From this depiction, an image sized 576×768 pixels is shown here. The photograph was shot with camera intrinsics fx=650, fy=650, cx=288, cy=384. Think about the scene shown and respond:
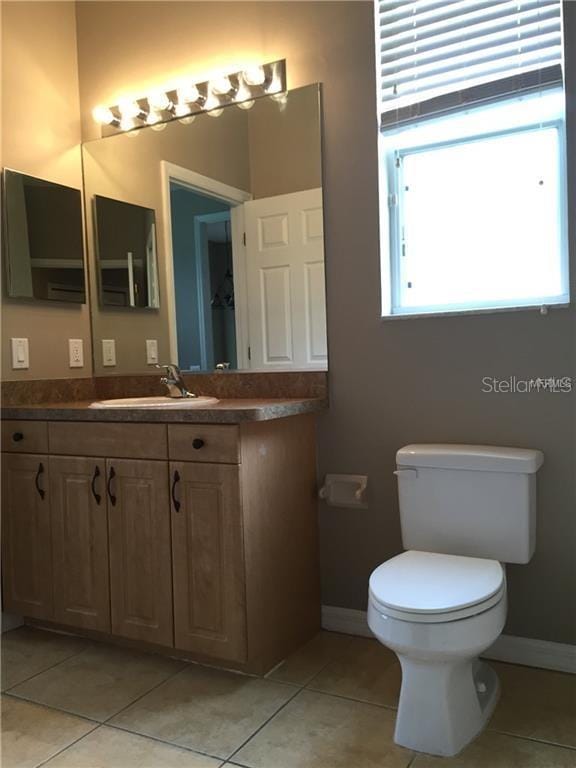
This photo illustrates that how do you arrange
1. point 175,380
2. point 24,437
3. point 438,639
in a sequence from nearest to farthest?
point 438,639
point 24,437
point 175,380

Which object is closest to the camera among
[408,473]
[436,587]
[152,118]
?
[436,587]

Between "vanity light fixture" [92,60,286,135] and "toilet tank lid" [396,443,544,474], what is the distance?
1.44 meters

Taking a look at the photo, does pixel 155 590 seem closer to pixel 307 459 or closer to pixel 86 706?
pixel 86 706

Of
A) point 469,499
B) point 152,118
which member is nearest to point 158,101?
point 152,118

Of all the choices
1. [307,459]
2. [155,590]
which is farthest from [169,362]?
[155,590]

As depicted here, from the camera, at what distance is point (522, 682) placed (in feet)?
6.64

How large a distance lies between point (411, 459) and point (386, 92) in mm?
1294

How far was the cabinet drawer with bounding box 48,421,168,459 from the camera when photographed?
7.01 feet

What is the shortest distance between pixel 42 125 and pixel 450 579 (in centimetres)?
241

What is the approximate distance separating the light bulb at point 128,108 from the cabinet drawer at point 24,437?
1.39 meters

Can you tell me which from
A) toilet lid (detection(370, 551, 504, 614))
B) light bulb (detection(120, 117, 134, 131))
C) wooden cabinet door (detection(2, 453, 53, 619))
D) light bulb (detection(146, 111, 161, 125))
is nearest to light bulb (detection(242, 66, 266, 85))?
light bulb (detection(146, 111, 161, 125))

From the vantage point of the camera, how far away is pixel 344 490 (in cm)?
240

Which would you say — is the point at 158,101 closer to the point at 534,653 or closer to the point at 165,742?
the point at 165,742

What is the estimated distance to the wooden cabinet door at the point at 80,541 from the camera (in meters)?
2.27
